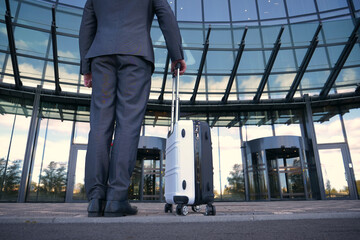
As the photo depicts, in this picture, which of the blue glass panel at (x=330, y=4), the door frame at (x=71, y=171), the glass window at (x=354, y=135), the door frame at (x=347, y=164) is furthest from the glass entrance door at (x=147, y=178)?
the blue glass panel at (x=330, y=4)

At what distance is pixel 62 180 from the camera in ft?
34.0

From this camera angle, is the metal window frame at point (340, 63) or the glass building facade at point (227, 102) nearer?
the metal window frame at point (340, 63)

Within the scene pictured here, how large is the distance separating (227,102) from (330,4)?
6.87 metres

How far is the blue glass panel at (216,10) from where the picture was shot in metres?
12.7

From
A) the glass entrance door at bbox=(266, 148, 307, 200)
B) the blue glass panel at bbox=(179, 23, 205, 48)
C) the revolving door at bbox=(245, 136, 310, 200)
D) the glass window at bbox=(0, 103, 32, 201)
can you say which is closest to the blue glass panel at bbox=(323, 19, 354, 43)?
the revolving door at bbox=(245, 136, 310, 200)

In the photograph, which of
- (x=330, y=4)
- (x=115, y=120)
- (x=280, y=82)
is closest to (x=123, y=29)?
(x=115, y=120)

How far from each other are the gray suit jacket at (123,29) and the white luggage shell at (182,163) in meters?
0.64

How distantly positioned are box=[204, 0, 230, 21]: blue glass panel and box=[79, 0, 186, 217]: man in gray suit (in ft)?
37.9

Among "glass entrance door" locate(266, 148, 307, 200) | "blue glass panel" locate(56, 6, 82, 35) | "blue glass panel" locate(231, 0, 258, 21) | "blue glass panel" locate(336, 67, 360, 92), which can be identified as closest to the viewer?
"blue glass panel" locate(56, 6, 82, 35)

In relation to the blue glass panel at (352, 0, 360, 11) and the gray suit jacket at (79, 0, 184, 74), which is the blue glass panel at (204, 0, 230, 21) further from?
the gray suit jacket at (79, 0, 184, 74)

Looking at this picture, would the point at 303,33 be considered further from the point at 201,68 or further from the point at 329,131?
the point at 329,131

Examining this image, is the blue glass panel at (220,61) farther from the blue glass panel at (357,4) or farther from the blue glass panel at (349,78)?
the blue glass panel at (357,4)

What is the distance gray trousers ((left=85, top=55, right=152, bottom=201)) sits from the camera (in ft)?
5.79

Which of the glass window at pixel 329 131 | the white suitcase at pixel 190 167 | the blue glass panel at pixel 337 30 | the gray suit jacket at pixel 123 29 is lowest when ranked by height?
the white suitcase at pixel 190 167
